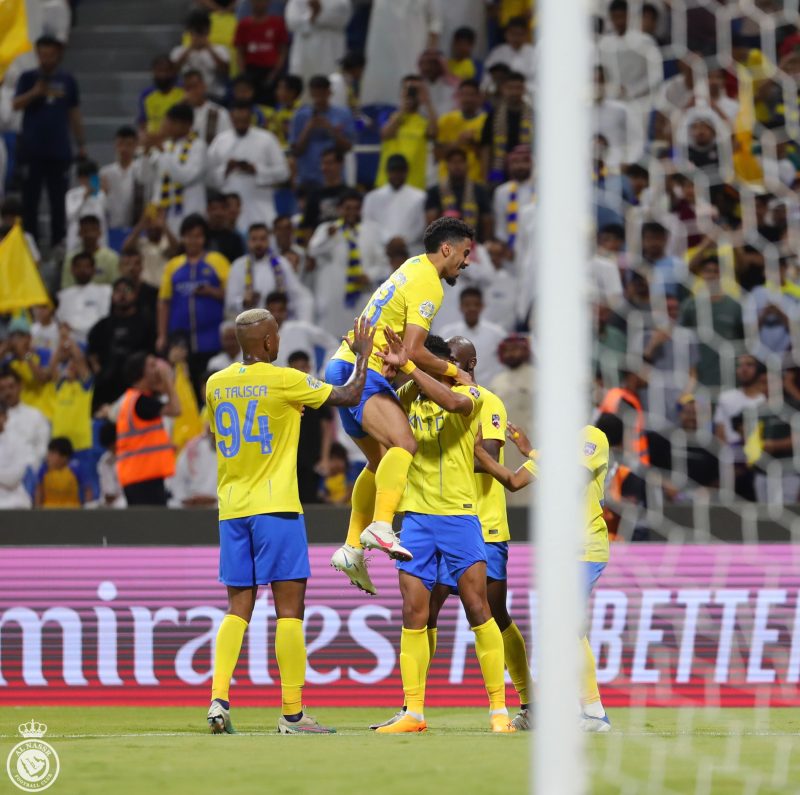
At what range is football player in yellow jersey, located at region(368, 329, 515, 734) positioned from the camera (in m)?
7.01

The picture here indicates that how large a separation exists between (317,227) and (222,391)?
6.15 meters

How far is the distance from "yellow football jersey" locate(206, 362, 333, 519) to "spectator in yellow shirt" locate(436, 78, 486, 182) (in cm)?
630

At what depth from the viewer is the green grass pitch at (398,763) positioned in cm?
489

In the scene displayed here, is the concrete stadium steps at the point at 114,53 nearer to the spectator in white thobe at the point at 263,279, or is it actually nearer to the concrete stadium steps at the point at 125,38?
the concrete stadium steps at the point at 125,38

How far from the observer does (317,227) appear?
13266 millimetres

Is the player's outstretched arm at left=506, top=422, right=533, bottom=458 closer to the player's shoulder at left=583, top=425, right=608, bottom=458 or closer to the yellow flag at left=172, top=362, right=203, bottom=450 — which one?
the player's shoulder at left=583, top=425, right=608, bottom=458

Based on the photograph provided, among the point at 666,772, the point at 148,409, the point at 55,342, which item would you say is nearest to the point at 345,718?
the point at 148,409

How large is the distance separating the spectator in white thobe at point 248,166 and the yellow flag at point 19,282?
1.88m

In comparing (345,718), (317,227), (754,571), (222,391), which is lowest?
(345,718)

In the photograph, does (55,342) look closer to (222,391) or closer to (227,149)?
(227,149)

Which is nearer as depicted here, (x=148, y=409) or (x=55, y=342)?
(x=148, y=409)

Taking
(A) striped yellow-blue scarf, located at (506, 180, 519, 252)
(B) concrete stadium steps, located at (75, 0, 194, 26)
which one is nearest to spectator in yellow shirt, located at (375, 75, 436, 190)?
(A) striped yellow-blue scarf, located at (506, 180, 519, 252)

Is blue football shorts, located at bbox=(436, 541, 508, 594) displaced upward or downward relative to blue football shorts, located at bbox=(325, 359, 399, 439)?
downward
